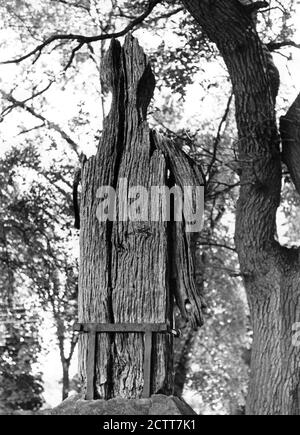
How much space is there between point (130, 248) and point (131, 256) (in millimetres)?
68

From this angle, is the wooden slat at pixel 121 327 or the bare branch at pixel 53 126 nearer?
the wooden slat at pixel 121 327

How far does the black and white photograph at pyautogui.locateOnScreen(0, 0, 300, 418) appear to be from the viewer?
6.42 metres

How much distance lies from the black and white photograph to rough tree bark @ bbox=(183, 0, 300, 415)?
0.02 metres

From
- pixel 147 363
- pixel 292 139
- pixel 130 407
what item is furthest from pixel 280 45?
pixel 130 407

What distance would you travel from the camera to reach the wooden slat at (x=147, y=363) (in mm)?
6195

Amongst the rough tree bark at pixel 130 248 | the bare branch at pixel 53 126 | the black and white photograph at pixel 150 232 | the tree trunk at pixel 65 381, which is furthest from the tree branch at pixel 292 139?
the tree trunk at pixel 65 381

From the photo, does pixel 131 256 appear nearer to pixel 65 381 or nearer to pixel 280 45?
pixel 280 45

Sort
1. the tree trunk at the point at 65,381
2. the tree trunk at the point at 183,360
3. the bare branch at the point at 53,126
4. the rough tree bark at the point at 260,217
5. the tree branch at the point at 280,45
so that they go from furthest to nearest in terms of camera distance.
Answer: the tree trunk at the point at 183,360
the tree trunk at the point at 65,381
the bare branch at the point at 53,126
the tree branch at the point at 280,45
the rough tree bark at the point at 260,217

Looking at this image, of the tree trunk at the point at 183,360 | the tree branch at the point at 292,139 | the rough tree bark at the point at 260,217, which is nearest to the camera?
the rough tree bark at the point at 260,217

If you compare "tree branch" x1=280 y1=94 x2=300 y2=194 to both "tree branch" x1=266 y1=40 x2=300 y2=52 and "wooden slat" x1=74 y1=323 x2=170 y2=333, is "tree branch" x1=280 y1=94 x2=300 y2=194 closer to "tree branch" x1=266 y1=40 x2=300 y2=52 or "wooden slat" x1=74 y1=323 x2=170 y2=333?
"tree branch" x1=266 y1=40 x2=300 y2=52

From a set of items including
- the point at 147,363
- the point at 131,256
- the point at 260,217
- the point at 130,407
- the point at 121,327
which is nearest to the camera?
the point at 130,407

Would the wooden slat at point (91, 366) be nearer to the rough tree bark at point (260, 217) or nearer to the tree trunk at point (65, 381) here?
the rough tree bark at point (260, 217)

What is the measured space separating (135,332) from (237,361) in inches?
540

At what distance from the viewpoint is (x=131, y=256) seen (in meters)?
6.60
